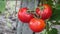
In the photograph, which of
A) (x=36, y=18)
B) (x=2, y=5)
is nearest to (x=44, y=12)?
(x=36, y=18)

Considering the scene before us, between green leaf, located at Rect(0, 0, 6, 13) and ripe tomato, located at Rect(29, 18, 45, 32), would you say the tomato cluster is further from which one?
green leaf, located at Rect(0, 0, 6, 13)

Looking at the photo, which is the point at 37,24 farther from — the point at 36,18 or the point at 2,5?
the point at 2,5

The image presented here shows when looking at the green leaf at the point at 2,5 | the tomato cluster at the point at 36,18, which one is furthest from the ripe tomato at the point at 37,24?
the green leaf at the point at 2,5

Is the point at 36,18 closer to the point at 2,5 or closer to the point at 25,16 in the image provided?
the point at 25,16

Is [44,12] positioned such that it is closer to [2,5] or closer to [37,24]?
[37,24]

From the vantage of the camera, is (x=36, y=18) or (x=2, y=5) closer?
(x=36, y=18)

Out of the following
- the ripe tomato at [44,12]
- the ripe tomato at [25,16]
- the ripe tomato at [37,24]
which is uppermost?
the ripe tomato at [44,12]

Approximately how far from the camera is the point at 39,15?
540 millimetres

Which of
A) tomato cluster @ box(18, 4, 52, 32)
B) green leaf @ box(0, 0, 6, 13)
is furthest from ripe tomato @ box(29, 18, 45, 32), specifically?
green leaf @ box(0, 0, 6, 13)

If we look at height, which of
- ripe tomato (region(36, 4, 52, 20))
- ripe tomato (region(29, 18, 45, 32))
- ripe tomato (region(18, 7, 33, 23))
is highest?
ripe tomato (region(36, 4, 52, 20))

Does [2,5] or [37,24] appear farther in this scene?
[2,5]

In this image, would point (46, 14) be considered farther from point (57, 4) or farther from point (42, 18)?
point (57, 4)

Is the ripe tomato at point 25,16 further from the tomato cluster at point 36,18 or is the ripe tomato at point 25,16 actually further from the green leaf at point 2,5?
the green leaf at point 2,5

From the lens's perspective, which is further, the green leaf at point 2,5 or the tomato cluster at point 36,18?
the green leaf at point 2,5
